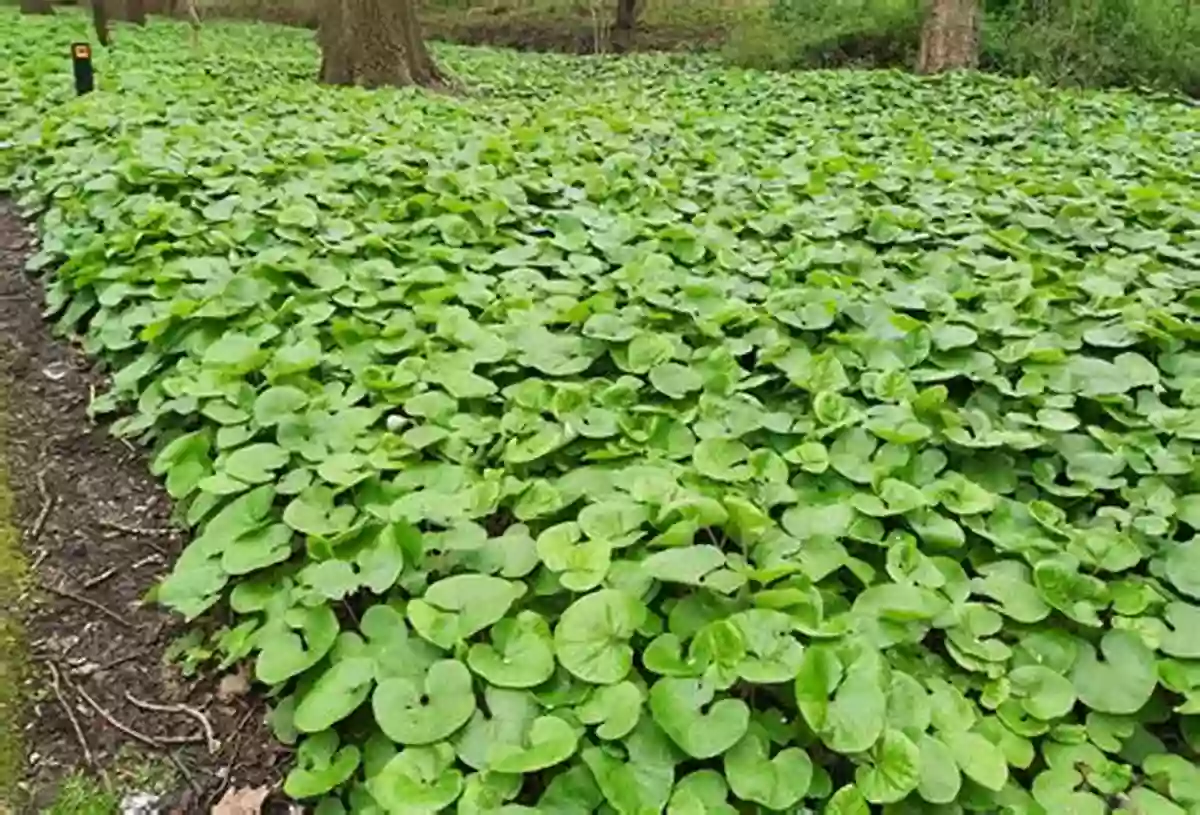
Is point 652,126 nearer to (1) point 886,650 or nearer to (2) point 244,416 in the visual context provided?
(2) point 244,416

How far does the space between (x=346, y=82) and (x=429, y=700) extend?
263 inches

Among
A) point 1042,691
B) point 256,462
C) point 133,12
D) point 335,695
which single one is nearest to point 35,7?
point 133,12

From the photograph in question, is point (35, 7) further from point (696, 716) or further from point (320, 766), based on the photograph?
point (696, 716)

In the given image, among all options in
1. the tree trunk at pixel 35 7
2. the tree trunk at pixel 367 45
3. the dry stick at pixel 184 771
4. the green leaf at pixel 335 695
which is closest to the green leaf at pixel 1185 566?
the green leaf at pixel 335 695

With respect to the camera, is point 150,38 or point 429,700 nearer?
point 429,700

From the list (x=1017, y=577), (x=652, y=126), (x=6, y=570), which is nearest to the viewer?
(x=1017, y=577)

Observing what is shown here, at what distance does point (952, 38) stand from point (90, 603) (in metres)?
8.82

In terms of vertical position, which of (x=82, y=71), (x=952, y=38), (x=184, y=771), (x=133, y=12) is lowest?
(x=184, y=771)

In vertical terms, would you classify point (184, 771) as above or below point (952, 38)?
below

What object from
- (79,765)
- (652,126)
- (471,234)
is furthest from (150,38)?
(79,765)

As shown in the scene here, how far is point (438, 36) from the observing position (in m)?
14.4

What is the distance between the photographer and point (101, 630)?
178cm

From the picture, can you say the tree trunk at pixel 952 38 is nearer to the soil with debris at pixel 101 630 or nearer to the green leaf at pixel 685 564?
the soil with debris at pixel 101 630

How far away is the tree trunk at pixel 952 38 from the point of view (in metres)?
9.00
